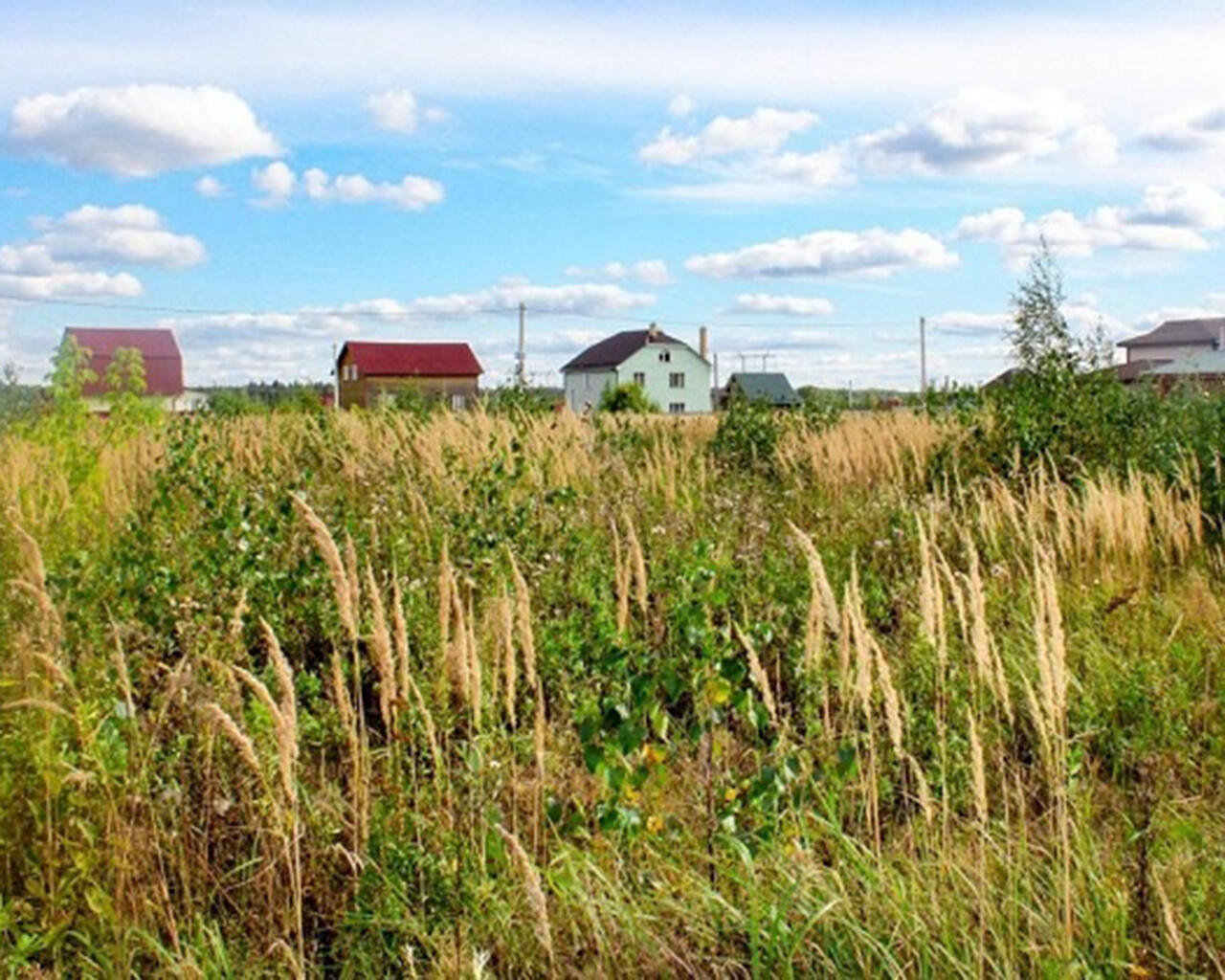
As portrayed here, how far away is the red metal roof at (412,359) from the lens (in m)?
63.3

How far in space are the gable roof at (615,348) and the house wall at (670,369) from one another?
341mm

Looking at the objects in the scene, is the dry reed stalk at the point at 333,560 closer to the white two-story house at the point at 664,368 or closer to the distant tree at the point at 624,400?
the distant tree at the point at 624,400

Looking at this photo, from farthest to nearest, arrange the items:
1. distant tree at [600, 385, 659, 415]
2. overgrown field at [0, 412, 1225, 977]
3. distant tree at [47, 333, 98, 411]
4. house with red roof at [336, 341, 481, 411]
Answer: house with red roof at [336, 341, 481, 411], distant tree at [600, 385, 659, 415], distant tree at [47, 333, 98, 411], overgrown field at [0, 412, 1225, 977]

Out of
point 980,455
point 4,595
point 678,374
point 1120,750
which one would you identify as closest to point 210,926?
point 4,595

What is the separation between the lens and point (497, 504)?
6.73 metres

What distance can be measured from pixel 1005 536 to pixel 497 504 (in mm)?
3072

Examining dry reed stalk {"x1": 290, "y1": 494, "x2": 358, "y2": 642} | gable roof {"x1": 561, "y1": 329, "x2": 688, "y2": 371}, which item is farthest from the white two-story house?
dry reed stalk {"x1": 290, "y1": 494, "x2": 358, "y2": 642}

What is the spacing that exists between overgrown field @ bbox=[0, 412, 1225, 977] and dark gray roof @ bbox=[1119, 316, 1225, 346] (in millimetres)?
72199

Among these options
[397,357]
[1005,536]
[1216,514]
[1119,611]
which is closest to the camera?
[1119,611]

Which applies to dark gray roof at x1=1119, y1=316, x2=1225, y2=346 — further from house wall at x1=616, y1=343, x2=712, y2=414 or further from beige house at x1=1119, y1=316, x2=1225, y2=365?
house wall at x1=616, y1=343, x2=712, y2=414

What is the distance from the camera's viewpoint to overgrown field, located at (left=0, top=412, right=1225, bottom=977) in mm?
2961

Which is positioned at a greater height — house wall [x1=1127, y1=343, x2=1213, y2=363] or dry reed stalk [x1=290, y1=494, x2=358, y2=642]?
house wall [x1=1127, y1=343, x2=1213, y2=363]

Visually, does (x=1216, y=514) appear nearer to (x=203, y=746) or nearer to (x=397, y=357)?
(x=203, y=746)

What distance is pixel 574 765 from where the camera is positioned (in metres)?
4.45
